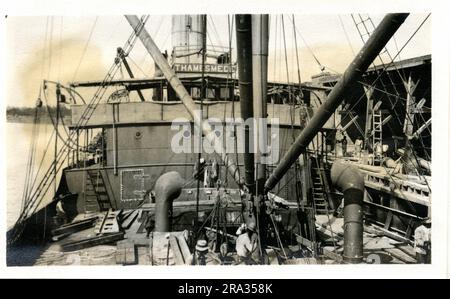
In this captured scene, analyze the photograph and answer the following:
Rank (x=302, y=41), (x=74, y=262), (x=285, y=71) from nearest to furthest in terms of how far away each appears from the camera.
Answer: (x=74, y=262)
(x=302, y=41)
(x=285, y=71)

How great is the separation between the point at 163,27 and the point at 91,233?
273cm

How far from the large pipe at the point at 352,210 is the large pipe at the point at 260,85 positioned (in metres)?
0.89

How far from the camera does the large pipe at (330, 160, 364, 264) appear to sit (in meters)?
4.04

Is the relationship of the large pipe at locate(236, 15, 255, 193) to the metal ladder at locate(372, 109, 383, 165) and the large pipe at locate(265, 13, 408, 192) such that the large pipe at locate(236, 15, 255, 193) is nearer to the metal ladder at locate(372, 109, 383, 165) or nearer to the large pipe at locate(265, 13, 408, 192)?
the large pipe at locate(265, 13, 408, 192)

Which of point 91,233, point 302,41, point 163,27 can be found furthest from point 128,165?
point 302,41

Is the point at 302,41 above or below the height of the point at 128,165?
above

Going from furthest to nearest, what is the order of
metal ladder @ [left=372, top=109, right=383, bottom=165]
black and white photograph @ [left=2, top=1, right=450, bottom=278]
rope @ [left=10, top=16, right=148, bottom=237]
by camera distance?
metal ladder @ [left=372, top=109, right=383, bottom=165]
rope @ [left=10, top=16, right=148, bottom=237]
black and white photograph @ [left=2, top=1, right=450, bottom=278]

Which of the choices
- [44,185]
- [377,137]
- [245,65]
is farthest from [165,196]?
[377,137]

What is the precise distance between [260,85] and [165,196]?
65.8 inches

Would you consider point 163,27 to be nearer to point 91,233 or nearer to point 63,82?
point 63,82

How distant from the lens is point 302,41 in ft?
14.7

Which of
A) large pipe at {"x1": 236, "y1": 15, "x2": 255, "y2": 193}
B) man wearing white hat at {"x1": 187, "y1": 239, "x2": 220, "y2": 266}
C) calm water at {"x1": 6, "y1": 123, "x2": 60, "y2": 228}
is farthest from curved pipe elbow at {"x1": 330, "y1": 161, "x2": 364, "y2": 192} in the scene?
calm water at {"x1": 6, "y1": 123, "x2": 60, "y2": 228}

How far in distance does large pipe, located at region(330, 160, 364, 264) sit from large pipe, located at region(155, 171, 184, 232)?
1.87 meters
